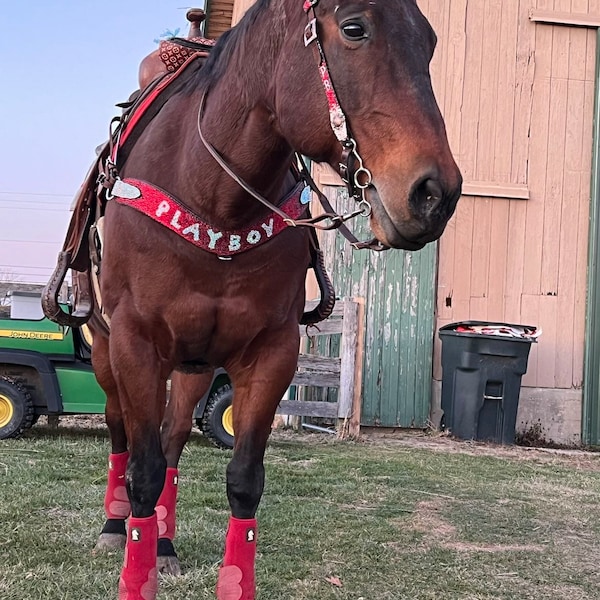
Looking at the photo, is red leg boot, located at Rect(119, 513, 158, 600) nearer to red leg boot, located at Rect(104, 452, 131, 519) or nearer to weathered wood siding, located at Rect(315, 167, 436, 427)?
red leg boot, located at Rect(104, 452, 131, 519)

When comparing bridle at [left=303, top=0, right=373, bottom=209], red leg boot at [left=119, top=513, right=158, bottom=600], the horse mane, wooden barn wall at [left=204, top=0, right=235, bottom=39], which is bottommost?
red leg boot at [left=119, top=513, right=158, bottom=600]

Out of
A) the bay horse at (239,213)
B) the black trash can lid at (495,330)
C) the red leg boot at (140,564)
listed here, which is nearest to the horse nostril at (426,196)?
the bay horse at (239,213)

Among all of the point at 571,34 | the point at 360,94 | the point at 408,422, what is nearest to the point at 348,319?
→ the point at 408,422

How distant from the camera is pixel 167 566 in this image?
304cm

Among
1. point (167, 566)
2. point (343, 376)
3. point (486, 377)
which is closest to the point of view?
point (167, 566)

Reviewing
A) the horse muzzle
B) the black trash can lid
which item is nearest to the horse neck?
the horse muzzle

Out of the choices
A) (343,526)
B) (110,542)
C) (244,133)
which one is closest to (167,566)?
(110,542)

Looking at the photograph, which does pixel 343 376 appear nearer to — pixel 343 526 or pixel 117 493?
pixel 343 526

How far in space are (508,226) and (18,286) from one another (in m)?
6.02

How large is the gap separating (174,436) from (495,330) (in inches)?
186

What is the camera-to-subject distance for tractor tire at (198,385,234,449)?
20.8ft

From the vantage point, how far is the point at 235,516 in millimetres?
2600

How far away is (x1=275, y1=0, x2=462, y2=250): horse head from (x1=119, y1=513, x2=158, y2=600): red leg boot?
144 cm

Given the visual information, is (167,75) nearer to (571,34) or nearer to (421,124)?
Answer: (421,124)
